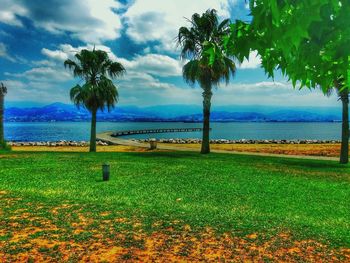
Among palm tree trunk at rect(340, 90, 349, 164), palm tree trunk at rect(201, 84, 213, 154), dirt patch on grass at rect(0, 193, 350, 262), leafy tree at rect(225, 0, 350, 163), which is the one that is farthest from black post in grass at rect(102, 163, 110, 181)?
palm tree trunk at rect(340, 90, 349, 164)

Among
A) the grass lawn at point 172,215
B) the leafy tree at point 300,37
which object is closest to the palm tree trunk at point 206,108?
the grass lawn at point 172,215

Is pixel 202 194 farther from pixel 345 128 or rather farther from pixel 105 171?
pixel 345 128

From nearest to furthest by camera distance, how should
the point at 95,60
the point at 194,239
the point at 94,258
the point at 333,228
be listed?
the point at 94,258
the point at 194,239
the point at 333,228
the point at 95,60

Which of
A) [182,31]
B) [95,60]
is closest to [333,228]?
[182,31]

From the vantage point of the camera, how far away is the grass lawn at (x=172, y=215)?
7.11 m

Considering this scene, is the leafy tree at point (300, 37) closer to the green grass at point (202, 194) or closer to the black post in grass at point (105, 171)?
the green grass at point (202, 194)

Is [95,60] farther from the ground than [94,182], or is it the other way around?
[95,60]

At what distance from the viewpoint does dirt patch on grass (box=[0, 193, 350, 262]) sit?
6.78m

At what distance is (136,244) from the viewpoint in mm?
7402

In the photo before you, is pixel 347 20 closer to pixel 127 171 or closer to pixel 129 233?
pixel 129 233

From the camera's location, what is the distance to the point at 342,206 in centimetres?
1148

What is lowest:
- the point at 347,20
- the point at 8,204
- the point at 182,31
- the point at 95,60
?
the point at 8,204

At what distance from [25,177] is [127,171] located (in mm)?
4890

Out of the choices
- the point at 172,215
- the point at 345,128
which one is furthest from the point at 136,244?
the point at 345,128
